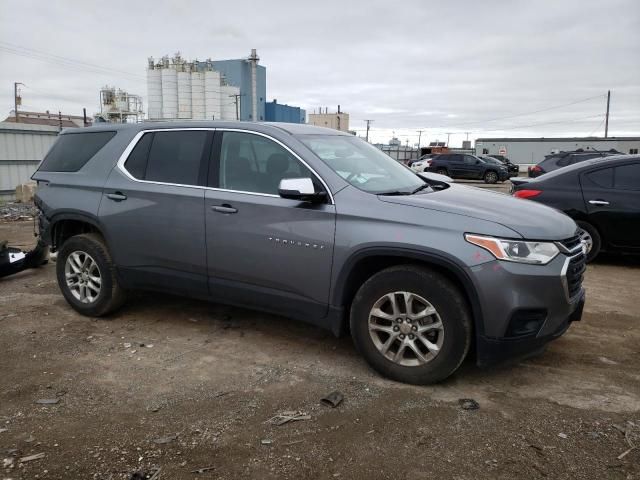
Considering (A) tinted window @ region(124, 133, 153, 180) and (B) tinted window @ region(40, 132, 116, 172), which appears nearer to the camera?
(A) tinted window @ region(124, 133, 153, 180)

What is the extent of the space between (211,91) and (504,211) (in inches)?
1726

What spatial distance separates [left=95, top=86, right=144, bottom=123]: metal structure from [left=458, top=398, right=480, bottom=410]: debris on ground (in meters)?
47.2

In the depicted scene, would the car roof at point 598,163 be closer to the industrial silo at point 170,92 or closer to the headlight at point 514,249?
the headlight at point 514,249

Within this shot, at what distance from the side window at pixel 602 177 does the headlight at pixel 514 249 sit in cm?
461

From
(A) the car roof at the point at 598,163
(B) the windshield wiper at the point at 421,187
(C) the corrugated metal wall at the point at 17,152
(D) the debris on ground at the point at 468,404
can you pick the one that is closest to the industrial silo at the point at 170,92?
(C) the corrugated metal wall at the point at 17,152

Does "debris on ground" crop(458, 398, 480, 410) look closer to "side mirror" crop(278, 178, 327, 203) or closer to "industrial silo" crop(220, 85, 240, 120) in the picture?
"side mirror" crop(278, 178, 327, 203)

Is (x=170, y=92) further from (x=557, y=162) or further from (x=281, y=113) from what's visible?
(x=557, y=162)

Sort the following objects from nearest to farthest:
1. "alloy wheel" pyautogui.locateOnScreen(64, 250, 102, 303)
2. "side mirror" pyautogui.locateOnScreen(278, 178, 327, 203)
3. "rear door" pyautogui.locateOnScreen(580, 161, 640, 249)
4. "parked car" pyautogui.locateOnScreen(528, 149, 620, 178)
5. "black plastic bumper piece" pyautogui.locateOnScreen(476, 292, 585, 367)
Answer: "black plastic bumper piece" pyautogui.locateOnScreen(476, 292, 585, 367)
"side mirror" pyautogui.locateOnScreen(278, 178, 327, 203)
"alloy wheel" pyautogui.locateOnScreen(64, 250, 102, 303)
"rear door" pyautogui.locateOnScreen(580, 161, 640, 249)
"parked car" pyautogui.locateOnScreen(528, 149, 620, 178)

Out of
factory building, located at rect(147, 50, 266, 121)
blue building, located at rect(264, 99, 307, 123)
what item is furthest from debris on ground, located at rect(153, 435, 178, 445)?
blue building, located at rect(264, 99, 307, 123)

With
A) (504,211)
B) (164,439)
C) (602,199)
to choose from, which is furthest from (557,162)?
(164,439)

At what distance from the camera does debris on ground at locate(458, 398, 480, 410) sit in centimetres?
327

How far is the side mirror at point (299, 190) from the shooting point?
3.55 meters

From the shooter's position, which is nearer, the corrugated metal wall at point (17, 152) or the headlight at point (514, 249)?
the headlight at point (514, 249)

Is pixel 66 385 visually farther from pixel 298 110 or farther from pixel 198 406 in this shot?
pixel 298 110
